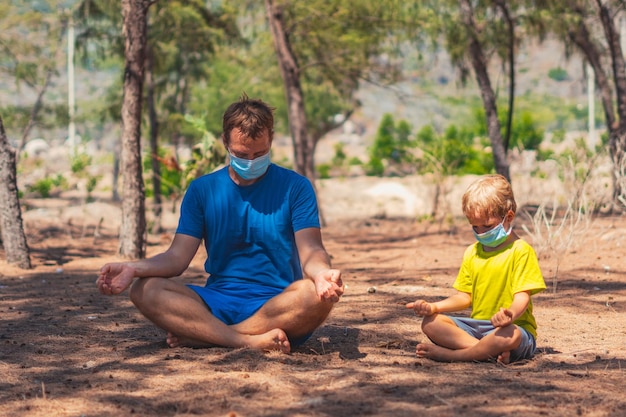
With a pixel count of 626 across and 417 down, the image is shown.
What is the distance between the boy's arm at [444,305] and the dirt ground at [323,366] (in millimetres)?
260

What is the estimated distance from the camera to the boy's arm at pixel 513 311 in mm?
3930

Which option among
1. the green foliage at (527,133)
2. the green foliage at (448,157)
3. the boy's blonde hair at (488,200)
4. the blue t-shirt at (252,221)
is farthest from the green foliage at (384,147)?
the boy's blonde hair at (488,200)

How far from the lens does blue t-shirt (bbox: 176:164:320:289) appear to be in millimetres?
→ 4418

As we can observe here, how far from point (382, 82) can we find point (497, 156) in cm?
434

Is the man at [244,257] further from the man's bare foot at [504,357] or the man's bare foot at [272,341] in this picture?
the man's bare foot at [504,357]

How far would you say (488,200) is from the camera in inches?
157

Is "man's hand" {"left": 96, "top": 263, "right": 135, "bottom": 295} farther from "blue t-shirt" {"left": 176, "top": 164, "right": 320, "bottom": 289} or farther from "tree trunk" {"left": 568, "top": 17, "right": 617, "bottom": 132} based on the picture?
"tree trunk" {"left": 568, "top": 17, "right": 617, "bottom": 132}

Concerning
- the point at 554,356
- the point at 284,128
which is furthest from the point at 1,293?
the point at 284,128

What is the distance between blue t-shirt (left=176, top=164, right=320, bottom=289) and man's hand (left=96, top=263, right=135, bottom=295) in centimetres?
39

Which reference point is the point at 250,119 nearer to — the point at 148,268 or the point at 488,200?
the point at 148,268

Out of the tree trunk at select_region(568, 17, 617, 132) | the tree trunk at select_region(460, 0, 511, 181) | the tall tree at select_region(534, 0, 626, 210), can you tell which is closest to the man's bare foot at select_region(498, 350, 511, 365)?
the tall tree at select_region(534, 0, 626, 210)

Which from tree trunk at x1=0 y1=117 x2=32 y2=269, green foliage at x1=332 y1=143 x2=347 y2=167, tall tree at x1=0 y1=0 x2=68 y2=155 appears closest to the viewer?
tree trunk at x1=0 y1=117 x2=32 y2=269

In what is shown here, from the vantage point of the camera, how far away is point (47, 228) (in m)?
13.6

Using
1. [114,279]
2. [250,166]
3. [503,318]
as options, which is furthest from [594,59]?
[114,279]
